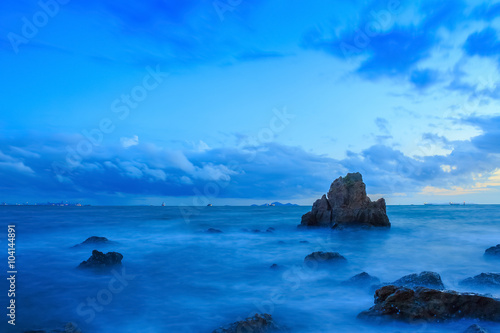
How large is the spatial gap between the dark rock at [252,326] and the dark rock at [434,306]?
8.92 ft

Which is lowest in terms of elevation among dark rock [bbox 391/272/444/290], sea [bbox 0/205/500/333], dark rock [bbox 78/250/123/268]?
sea [bbox 0/205/500/333]

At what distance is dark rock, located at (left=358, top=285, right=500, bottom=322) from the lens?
747 centimetres

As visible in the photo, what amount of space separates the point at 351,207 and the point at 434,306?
2452 cm

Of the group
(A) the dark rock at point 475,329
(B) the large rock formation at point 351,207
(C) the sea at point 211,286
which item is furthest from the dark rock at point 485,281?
(B) the large rock formation at point 351,207

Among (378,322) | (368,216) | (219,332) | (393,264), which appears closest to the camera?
(219,332)

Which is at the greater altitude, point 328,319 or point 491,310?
point 491,310

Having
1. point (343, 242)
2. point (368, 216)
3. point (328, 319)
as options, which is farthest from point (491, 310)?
point (368, 216)

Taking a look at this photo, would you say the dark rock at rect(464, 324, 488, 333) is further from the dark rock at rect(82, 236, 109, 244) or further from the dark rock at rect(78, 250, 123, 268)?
the dark rock at rect(82, 236, 109, 244)

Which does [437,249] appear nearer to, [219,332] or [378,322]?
[378,322]

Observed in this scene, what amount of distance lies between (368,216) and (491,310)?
2454cm

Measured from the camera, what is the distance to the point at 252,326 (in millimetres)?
7043

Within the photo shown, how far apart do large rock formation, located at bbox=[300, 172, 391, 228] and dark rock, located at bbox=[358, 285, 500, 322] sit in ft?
75.4

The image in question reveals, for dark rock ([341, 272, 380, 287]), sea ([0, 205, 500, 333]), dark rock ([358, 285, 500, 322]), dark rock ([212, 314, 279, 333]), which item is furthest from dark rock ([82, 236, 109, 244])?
dark rock ([358, 285, 500, 322])

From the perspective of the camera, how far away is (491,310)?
742 centimetres
